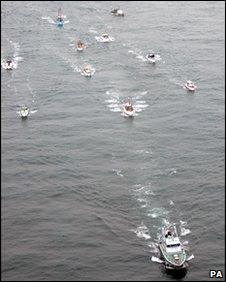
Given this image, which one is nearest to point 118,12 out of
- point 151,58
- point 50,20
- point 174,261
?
point 50,20

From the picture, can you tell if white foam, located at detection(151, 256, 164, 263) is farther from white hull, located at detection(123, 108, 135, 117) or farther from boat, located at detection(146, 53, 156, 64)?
boat, located at detection(146, 53, 156, 64)

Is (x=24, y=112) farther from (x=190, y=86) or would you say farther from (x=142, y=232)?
(x=142, y=232)

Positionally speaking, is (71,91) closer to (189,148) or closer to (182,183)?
(189,148)

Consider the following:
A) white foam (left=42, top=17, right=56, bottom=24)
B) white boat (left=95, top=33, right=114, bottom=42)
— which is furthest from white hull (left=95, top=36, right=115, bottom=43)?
white foam (left=42, top=17, right=56, bottom=24)

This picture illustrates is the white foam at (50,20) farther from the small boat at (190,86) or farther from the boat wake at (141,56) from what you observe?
the small boat at (190,86)

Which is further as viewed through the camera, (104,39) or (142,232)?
(104,39)

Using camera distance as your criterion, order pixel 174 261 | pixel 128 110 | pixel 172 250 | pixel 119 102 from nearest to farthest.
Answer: pixel 174 261 < pixel 172 250 < pixel 128 110 < pixel 119 102

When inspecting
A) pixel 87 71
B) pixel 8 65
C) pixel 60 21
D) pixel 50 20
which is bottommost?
pixel 87 71
